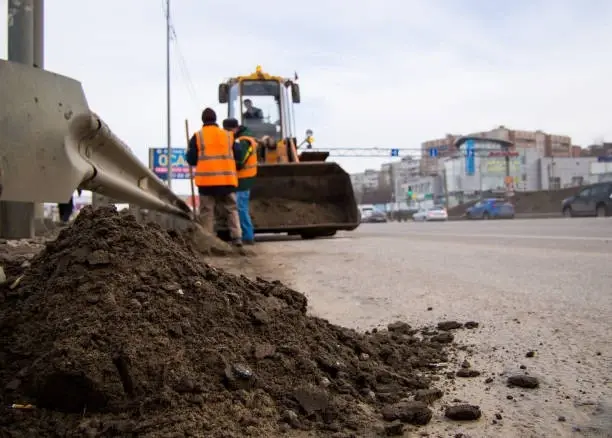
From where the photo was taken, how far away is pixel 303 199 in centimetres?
1259

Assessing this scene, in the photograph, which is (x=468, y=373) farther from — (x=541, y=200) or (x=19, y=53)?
(x=541, y=200)

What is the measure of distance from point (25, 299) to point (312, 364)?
1.17m

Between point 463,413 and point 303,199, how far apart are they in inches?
420

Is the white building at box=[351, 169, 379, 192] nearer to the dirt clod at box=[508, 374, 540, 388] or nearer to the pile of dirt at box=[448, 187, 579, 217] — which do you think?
the pile of dirt at box=[448, 187, 579, 217]

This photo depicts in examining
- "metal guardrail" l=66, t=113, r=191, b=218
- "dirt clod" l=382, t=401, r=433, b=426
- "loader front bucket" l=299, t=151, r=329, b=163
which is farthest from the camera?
"loader front bucket" l=299, t=151, r=329, b=163

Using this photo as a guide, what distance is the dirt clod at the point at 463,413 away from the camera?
1.99m

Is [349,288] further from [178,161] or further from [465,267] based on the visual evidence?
[178,161]

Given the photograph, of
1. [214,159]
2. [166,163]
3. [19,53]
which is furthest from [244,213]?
[166,163]

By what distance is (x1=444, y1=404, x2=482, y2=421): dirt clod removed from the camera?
6.53 ft

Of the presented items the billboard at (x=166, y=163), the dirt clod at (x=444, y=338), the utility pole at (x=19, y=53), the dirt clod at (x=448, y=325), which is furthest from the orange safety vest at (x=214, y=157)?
the billboard at (x=166, y=163)

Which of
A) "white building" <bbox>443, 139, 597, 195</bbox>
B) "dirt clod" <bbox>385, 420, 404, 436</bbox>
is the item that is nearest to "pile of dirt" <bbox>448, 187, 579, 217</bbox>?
"white building" <bbox>443, 139, 597, 195</bbox>

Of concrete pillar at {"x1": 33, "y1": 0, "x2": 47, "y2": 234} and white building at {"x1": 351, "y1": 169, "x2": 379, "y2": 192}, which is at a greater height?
white building at {"x1": 351, "y1": 169, "x2": 379, "y2": 192}

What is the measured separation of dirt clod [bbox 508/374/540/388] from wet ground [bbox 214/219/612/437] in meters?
→ 0.03

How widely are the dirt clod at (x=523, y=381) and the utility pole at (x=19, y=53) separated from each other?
4.11 m
